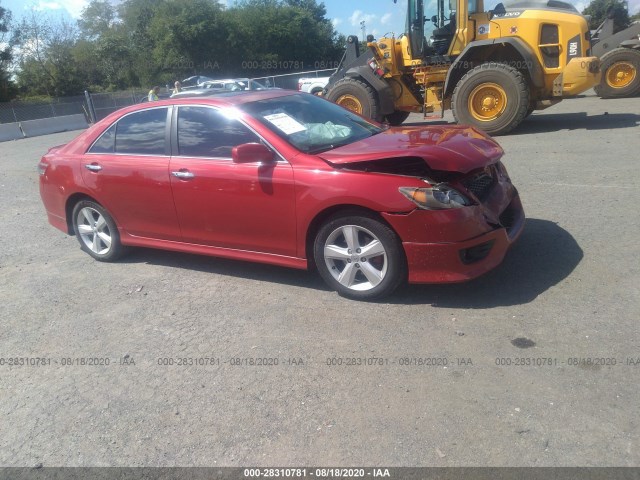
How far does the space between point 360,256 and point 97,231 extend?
2.94 m

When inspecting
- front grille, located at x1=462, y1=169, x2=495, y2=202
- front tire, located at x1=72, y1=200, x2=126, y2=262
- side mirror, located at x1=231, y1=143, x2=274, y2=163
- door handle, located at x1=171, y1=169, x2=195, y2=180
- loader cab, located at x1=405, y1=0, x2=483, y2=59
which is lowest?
front tire, located at x1=72, y1=200, x2=126, y2=262

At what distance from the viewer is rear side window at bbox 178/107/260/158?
174 inches

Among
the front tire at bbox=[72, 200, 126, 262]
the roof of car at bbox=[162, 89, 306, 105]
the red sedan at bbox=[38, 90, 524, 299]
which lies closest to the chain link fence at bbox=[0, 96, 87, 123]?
the front tire at bbox=[72, 200, 126, 262]

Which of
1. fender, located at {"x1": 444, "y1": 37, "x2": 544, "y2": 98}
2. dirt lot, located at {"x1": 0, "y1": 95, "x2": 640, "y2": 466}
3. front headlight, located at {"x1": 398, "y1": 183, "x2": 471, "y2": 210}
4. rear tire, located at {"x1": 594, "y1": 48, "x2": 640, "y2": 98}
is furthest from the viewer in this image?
rear tire, located at {"x1": 594, "y1": 48, "x2": 640, "y2": 98}

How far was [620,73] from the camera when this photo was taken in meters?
14.9

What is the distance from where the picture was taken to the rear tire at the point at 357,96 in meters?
11.9

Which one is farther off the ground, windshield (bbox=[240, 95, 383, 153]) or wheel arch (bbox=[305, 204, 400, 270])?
windshield (bbox=[240, 95, 383, 153])

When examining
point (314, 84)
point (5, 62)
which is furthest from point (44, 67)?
point (314, 84)

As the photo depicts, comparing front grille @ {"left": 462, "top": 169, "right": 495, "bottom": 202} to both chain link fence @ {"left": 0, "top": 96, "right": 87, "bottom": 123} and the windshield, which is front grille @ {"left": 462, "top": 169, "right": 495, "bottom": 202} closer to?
the windshield

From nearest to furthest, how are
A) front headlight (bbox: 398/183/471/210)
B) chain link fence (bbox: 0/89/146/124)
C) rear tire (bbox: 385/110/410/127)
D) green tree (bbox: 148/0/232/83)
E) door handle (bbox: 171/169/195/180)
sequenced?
front headlight (bbox: 398/183/471/210) < door handle (bbox: 171/169/195/180) < rear tire (bbox: 385/110/410/127) < chain link fence (bbox: 0/89/146/124) < green tree (bbox: 148/0/232/83)

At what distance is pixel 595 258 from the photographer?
4.40 metres

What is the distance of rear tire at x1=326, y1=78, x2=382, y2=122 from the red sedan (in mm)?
6753

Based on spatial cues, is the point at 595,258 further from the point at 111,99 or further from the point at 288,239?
the point at 111,99

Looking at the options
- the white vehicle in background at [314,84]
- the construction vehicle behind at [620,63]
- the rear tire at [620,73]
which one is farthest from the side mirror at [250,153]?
the white vehicle in background at [314,84]
